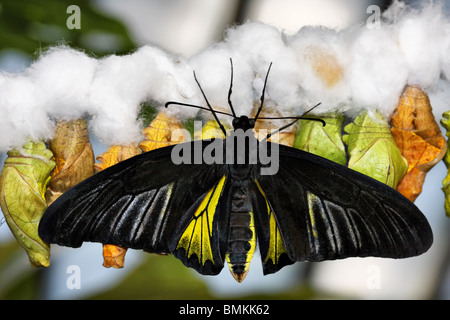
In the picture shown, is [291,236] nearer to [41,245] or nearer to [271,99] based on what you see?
[271,99]

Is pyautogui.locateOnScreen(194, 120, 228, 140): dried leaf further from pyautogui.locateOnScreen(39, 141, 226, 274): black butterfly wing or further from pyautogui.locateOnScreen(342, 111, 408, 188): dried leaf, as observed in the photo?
pyautogui.locateOnScreen(342, 111, 408, 188): dried leaf

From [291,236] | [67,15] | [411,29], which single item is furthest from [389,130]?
[67,15]

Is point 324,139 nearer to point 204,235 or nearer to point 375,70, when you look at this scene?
point 375,70

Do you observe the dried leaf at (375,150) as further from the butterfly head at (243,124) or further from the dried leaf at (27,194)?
the dried leaf at (27,194)

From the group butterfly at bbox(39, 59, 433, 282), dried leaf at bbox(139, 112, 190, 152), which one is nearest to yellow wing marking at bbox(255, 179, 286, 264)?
butterfly at bbox(39, 59, 433, 282)

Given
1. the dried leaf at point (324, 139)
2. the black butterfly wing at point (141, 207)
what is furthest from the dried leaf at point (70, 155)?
the dried leaf at point (324, 139)

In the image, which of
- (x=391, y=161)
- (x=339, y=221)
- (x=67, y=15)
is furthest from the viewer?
(x=67, y=15)
